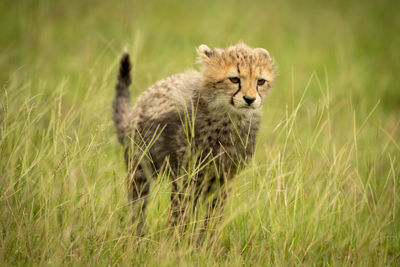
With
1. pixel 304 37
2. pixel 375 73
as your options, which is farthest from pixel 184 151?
pixel 304 37

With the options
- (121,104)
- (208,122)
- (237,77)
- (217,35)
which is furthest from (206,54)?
(217,35)

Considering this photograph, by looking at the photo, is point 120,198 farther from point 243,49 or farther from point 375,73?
point 375,73

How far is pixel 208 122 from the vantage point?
293 cm

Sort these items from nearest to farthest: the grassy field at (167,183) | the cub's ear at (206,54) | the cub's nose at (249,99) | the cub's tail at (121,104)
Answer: the grassy field at (167,183), the cub's nose at (249,99), the cub's ear at (206,54), the cub's tail at (121,104)

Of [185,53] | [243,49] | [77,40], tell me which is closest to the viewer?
[243,49]

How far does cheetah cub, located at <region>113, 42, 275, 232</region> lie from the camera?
2.76 meters

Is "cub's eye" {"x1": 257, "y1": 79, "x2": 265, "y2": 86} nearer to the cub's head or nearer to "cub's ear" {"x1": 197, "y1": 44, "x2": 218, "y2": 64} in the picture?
the cub's head

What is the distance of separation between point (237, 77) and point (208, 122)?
0.38 meters

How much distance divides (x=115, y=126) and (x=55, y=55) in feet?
12.1

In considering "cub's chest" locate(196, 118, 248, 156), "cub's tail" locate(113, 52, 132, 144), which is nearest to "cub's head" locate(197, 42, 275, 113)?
"cub's chest" locate(196, 118, 248, 156)

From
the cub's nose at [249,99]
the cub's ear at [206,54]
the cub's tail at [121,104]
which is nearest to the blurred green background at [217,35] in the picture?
the cub's tail at [121,104]

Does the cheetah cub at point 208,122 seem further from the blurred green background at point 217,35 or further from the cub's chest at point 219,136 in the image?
the blurred green background at point 217,35

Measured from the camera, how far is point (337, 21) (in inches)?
365

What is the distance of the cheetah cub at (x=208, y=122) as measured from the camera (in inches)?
109
